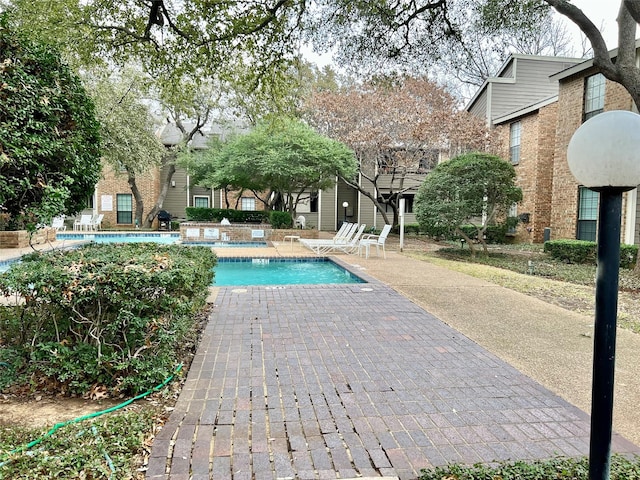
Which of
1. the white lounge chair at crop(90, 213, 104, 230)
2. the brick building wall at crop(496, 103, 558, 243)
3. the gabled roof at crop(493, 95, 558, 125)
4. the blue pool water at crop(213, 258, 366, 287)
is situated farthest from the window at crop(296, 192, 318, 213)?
the blue pool water at crop(213, 258, 366, 287)

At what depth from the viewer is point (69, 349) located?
9.58 feet

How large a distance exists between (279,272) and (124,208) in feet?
56.0

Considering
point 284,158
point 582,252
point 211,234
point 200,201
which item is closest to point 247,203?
point 200,201

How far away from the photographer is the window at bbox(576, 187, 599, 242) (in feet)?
41.2

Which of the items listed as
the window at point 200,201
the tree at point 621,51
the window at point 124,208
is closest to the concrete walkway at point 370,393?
the tree at point 621,51

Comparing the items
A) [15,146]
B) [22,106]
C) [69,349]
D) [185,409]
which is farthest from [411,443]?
[22,106]

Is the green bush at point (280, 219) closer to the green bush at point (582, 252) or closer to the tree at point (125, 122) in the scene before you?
the tree at point (125, 122)

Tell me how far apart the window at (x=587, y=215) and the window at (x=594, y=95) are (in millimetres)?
2327

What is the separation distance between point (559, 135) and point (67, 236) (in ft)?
65.9

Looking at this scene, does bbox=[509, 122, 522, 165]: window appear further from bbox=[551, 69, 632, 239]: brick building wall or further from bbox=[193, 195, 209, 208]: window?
bbox=[193, 195, 209, 208]: window

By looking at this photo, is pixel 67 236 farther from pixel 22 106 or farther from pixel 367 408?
pixel 367 408

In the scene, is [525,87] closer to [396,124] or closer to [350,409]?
[396,124]

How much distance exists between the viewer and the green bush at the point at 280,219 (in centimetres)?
1748

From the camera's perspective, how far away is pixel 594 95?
41.0ft
